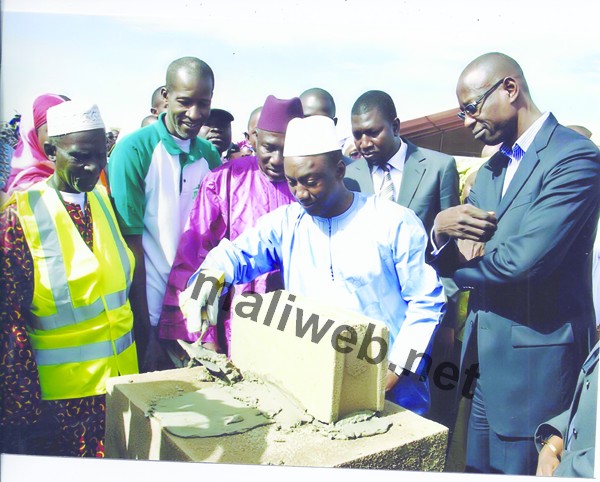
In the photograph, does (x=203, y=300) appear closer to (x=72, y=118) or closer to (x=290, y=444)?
(x=290, y=444)

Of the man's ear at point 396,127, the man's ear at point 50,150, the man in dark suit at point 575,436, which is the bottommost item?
the man in dark suit at point 575,436

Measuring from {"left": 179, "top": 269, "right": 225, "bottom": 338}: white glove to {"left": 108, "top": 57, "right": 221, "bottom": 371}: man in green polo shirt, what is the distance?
0.34 metres

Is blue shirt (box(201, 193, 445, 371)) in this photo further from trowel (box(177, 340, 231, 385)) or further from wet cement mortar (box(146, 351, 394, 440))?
wet cement mortar (box(146, 351, 394, 440))

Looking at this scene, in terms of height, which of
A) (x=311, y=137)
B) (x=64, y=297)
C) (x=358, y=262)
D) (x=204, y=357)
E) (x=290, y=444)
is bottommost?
(x=290, y=444)

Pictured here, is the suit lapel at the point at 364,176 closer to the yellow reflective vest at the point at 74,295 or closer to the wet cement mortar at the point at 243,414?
the wet cement mortar at the point at 243,414

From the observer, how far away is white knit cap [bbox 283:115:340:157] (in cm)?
315

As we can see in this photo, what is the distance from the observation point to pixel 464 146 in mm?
3264

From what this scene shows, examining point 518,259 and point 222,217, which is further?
point 222,217

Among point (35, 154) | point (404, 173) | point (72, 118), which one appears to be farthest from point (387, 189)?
point (35, 154)

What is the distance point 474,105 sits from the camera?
3203mm

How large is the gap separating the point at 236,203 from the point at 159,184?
44cm

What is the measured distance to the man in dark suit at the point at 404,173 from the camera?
329 centimetres

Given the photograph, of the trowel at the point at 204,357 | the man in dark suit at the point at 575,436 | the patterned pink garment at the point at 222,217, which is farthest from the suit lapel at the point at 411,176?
the trowel at the point at 204,357

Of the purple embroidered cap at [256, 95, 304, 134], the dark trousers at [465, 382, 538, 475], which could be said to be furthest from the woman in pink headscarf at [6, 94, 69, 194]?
the dark trousers at [465, 382, 538, 475]
